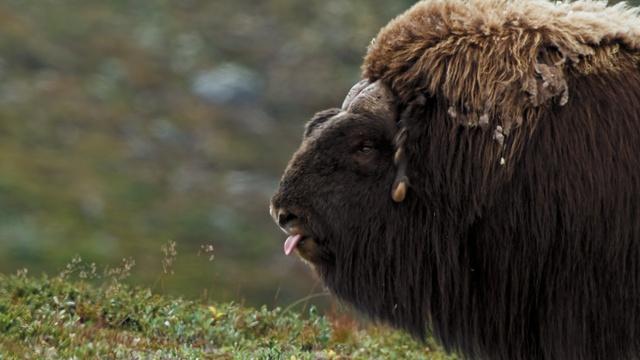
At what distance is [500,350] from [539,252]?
0.39 meters

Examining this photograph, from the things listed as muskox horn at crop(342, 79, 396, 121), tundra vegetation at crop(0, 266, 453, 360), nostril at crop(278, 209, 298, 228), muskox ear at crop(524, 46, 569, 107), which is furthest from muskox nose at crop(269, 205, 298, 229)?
tundra vegetation at crop(0, 266, 453, 360)

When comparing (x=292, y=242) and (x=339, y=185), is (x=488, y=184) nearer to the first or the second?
(x=339, y=185)

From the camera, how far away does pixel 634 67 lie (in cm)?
468

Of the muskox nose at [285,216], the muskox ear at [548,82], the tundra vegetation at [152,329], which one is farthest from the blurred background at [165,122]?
the muskox ear at [548,82]

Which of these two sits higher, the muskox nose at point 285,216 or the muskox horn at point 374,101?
the muskox horn at point 374,101

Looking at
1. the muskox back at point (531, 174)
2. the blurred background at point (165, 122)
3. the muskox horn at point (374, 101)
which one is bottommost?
the muskox back at point (531, 174)

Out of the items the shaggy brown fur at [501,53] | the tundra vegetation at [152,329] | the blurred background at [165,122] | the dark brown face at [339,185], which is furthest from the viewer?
the blurred background at [165,122]

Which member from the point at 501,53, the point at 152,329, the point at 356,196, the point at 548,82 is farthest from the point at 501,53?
the point at 152,329

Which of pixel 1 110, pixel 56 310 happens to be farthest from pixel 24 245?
pixel 56 310

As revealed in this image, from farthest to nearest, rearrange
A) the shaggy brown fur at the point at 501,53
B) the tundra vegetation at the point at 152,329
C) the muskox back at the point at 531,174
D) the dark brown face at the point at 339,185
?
the tundra vegetation at the point at 152,329 < the dark brown face at the point at 339,185 < the shaggy brown fur at the point at 501,53 < the muskox back at the point at 531,174

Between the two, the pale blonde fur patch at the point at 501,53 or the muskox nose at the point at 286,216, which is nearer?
the pale blonde fur patch at the point at 501,53

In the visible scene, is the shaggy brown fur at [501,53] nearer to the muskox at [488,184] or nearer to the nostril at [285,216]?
the muskox at [488,184]

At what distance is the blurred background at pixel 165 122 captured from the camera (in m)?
21.1

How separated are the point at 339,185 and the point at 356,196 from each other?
72 millimetres
